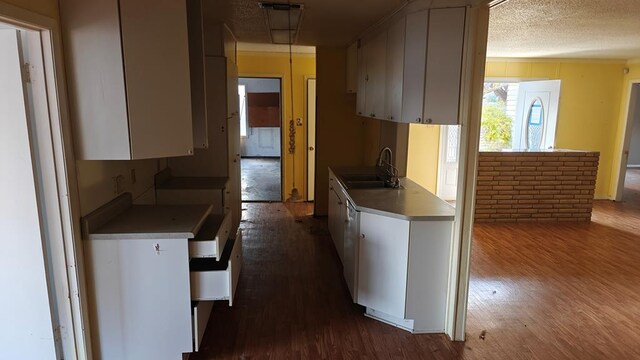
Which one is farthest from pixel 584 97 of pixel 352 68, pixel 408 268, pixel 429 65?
pixel 408 268

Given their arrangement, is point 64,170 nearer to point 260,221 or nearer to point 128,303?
point 128,303

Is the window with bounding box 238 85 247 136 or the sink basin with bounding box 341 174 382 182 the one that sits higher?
the window with bounding box 238 85 247 136

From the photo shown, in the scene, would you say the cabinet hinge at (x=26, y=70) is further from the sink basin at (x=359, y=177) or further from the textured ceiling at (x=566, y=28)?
the textured ceiling at (x=566, y=28)

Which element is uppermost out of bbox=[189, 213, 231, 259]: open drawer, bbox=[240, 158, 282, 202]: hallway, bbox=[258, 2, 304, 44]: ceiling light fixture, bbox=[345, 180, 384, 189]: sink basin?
bbox=[258, 2, 304, 44]: ceiling light fixture

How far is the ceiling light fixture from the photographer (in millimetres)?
3125

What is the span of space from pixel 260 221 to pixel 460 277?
10.8ft

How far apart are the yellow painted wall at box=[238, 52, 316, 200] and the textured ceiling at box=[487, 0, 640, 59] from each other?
8.81 ft

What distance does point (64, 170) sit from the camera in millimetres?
2033

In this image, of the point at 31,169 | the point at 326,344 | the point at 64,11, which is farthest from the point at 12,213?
the point at 326,344

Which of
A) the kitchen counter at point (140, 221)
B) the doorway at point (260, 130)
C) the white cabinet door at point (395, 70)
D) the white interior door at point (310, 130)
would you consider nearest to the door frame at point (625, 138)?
the white interior door at point (310, 130)

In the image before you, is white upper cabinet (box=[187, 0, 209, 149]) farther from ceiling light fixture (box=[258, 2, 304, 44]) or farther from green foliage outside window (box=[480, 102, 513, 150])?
green foliage outside window (box=[480, 102, 513, 150])

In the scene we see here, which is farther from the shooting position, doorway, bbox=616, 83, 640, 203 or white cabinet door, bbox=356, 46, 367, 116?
doorway, bbox=616, 83, 640, 203

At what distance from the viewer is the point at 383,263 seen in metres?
2.89

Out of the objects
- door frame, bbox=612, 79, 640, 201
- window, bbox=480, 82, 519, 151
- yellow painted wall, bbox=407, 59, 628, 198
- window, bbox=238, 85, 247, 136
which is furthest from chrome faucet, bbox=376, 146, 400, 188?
window, bbox=238, 85, 247, 136
